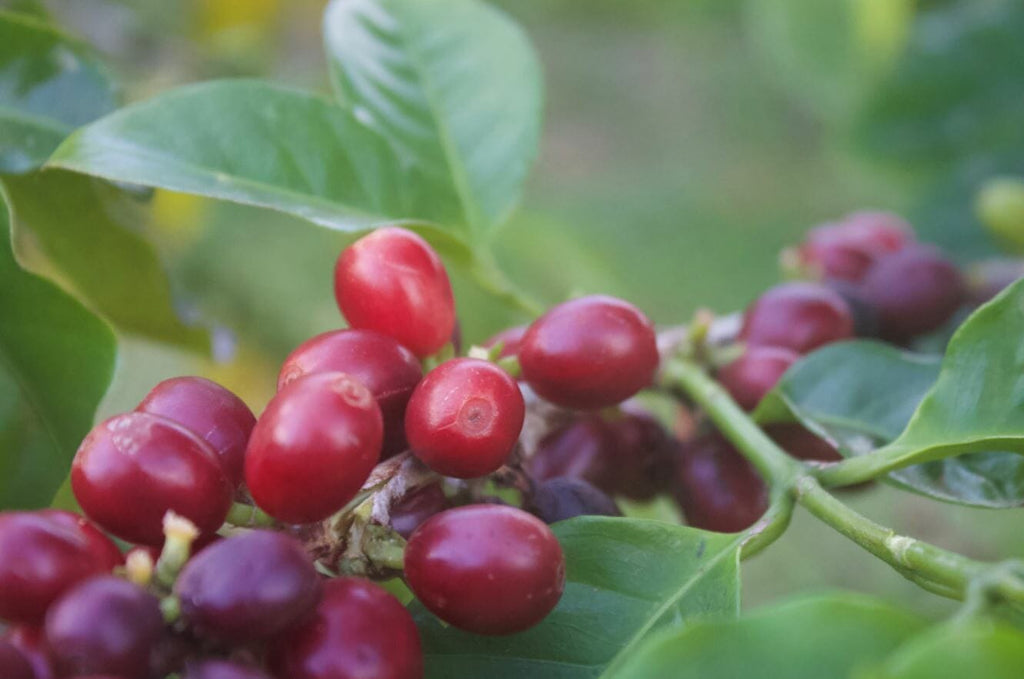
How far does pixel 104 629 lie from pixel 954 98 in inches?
78.4

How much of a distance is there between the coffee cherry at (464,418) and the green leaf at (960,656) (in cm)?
→ 29

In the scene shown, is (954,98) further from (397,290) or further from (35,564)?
(35,564)

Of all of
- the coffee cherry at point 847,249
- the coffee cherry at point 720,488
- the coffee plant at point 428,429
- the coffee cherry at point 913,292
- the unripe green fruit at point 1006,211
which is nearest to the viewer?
the coffee plant at point 428,429

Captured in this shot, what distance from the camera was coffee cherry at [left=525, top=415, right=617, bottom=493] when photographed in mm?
915

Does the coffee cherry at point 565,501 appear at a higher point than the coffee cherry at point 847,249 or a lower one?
lower

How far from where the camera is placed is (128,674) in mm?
491

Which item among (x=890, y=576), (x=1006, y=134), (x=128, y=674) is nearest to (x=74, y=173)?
(x=128, y=674)

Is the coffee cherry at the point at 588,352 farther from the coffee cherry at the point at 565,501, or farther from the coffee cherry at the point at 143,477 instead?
the coffee cherry at the point at 143,477

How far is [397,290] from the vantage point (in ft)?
2.39

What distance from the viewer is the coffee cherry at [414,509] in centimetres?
67

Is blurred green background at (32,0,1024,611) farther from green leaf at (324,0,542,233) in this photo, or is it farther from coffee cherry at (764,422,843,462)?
coffee cherry at (764,422,843,462)

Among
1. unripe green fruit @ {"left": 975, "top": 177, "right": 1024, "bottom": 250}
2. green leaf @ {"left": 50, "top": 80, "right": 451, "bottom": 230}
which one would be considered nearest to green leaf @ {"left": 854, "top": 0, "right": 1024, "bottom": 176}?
unripe green fruit @ {"left": 975, "top": 177, "right": 1024, "bottom": 250}

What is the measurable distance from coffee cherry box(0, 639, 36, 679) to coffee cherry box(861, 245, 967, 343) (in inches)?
39.9

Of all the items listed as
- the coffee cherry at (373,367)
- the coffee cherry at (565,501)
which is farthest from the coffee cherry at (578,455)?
the coffee cherry at (373,367)
